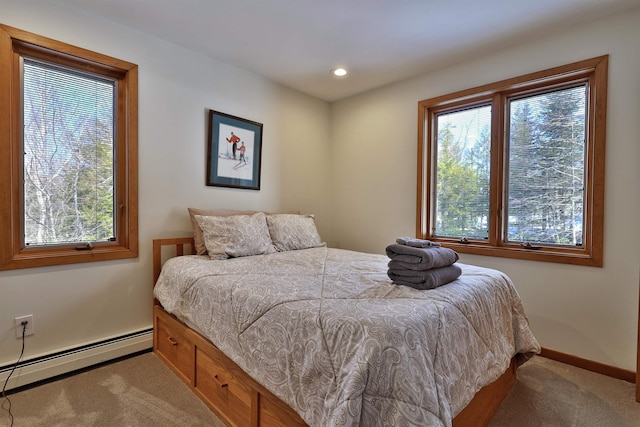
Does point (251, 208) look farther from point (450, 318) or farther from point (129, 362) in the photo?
point (450, 318)

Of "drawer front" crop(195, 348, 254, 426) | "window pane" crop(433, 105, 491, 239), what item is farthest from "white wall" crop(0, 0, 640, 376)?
"drawer front" crop(195, 348, 254, 426)

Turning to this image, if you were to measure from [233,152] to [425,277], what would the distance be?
7.16 ft

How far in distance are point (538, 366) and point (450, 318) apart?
62.8 inches

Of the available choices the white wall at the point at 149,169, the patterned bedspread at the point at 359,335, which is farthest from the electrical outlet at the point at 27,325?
the patterned bedspread at the point at 359,335

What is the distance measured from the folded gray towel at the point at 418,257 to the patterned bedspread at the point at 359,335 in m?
0.11

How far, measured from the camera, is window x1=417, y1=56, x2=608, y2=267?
7.31 feet

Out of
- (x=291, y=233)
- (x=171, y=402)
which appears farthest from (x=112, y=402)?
(x=291, y=233)

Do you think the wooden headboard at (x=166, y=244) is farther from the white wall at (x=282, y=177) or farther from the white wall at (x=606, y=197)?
the white wall at (x=606, y=197)

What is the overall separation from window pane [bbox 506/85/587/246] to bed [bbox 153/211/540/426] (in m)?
0.99

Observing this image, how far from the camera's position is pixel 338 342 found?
3.41ft

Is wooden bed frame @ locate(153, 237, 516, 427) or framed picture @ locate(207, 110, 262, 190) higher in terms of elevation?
framed picture @ locate(207, 110, 262, 190)

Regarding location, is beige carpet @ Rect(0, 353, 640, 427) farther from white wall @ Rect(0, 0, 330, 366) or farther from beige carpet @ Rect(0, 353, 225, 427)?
white wall @ Rect(0, 0, 330, 366)

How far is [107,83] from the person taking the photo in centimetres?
230

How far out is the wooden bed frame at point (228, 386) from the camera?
1304 mm
